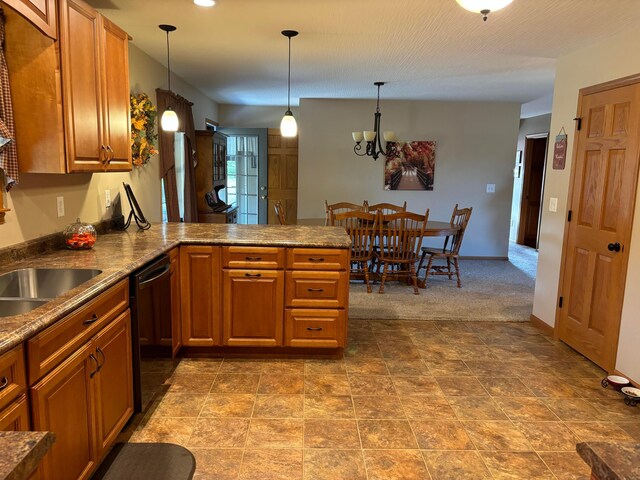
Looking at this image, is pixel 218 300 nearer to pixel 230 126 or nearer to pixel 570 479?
pixel 570 479

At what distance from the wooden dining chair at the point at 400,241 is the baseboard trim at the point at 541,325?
1.24 m

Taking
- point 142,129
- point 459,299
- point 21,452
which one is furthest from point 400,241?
point 21,452

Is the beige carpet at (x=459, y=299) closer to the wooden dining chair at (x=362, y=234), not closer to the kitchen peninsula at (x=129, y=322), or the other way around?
the wooden dining chair at (x=362, y=234)

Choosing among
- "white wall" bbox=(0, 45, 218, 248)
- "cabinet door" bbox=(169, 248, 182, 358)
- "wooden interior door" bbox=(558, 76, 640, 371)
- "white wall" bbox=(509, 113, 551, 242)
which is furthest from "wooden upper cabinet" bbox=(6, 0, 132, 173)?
"white wall" bbox=(509, 113, 551, 242)

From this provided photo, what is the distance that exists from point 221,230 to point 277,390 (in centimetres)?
128

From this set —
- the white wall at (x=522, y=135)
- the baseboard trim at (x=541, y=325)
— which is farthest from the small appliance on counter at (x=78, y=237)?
the white wall at (x=522, y=135)

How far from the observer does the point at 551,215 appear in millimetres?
3877

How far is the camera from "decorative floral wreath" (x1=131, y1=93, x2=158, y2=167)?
3676 mm

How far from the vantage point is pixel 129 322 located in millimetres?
2250

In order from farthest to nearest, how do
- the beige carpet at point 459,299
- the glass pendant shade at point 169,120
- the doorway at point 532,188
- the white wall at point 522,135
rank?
1. the doorway at point 532,188
2. the white wall at point 522,135
3. the beige carpet at point 459,299
4. the glass pendant shade at point 169,120

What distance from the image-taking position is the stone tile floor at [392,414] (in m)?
2.14

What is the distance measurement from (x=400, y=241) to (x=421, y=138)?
2445 mm

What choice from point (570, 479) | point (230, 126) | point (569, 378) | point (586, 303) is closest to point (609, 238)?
point (586, 303)

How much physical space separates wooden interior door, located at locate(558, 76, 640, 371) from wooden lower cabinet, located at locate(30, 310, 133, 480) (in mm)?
3041
